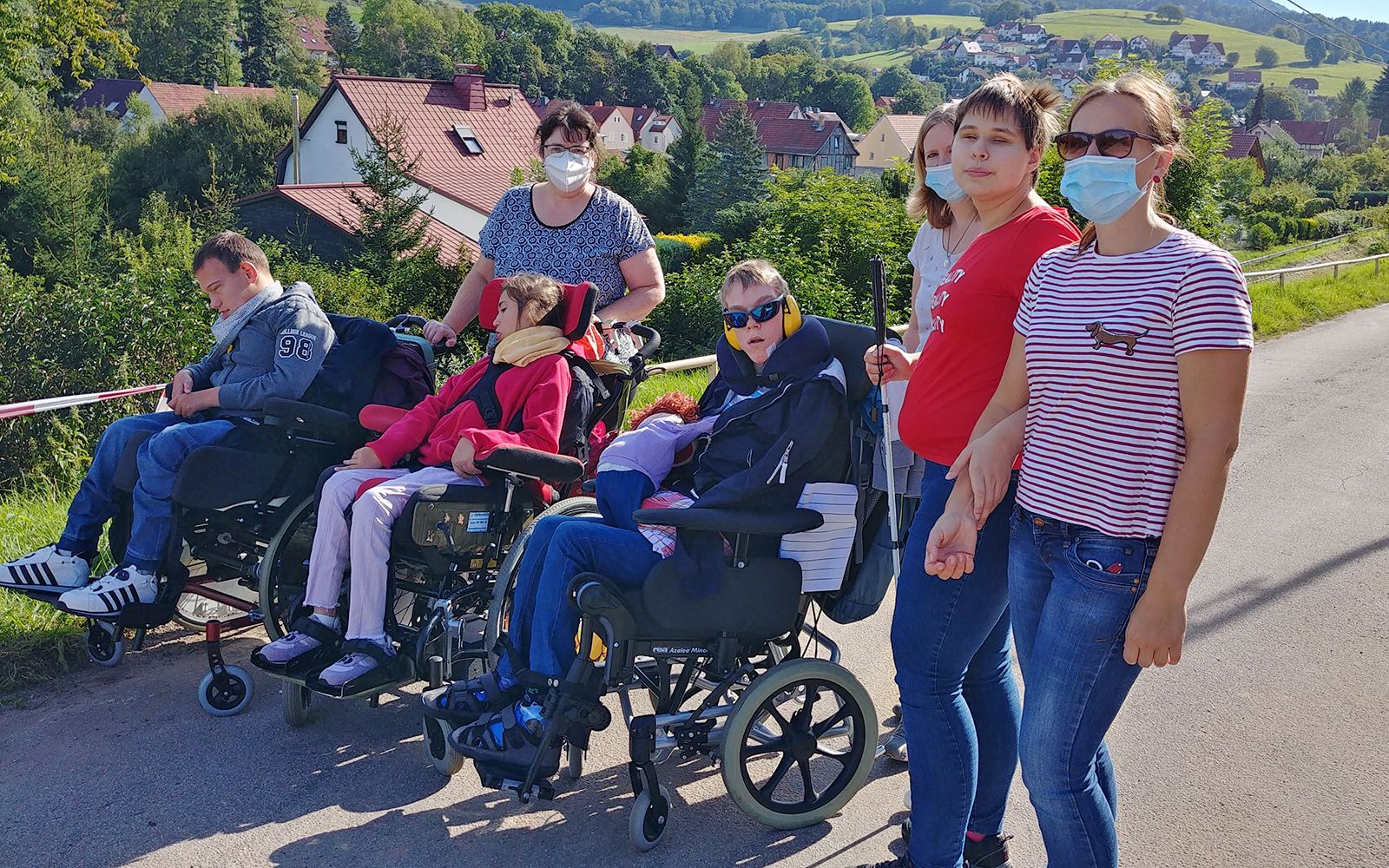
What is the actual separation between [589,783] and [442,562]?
91cm

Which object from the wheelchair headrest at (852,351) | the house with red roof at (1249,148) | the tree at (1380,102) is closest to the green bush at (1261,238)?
the house with red roof at (1249,148)

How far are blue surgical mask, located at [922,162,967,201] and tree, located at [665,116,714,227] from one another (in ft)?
171

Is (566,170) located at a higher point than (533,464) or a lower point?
higher

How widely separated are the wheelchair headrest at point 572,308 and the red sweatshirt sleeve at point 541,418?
147mm

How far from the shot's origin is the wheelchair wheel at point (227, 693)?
13.6 feet

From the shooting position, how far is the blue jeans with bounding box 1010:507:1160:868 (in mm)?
2369

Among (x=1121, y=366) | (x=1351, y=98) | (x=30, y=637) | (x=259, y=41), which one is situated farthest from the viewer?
(x=1351, y=98)

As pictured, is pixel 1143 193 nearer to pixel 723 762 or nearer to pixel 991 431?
pixel 991 431

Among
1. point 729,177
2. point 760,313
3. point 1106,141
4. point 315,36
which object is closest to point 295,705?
point 760,313

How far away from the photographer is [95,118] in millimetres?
54156

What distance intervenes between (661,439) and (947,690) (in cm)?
146

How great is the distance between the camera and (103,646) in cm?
453

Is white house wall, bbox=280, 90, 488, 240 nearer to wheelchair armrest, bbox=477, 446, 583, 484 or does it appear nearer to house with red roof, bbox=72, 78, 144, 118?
house with red roof, bbox=72, 78, 144, 118

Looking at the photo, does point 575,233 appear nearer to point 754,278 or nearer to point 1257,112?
point 754,278
